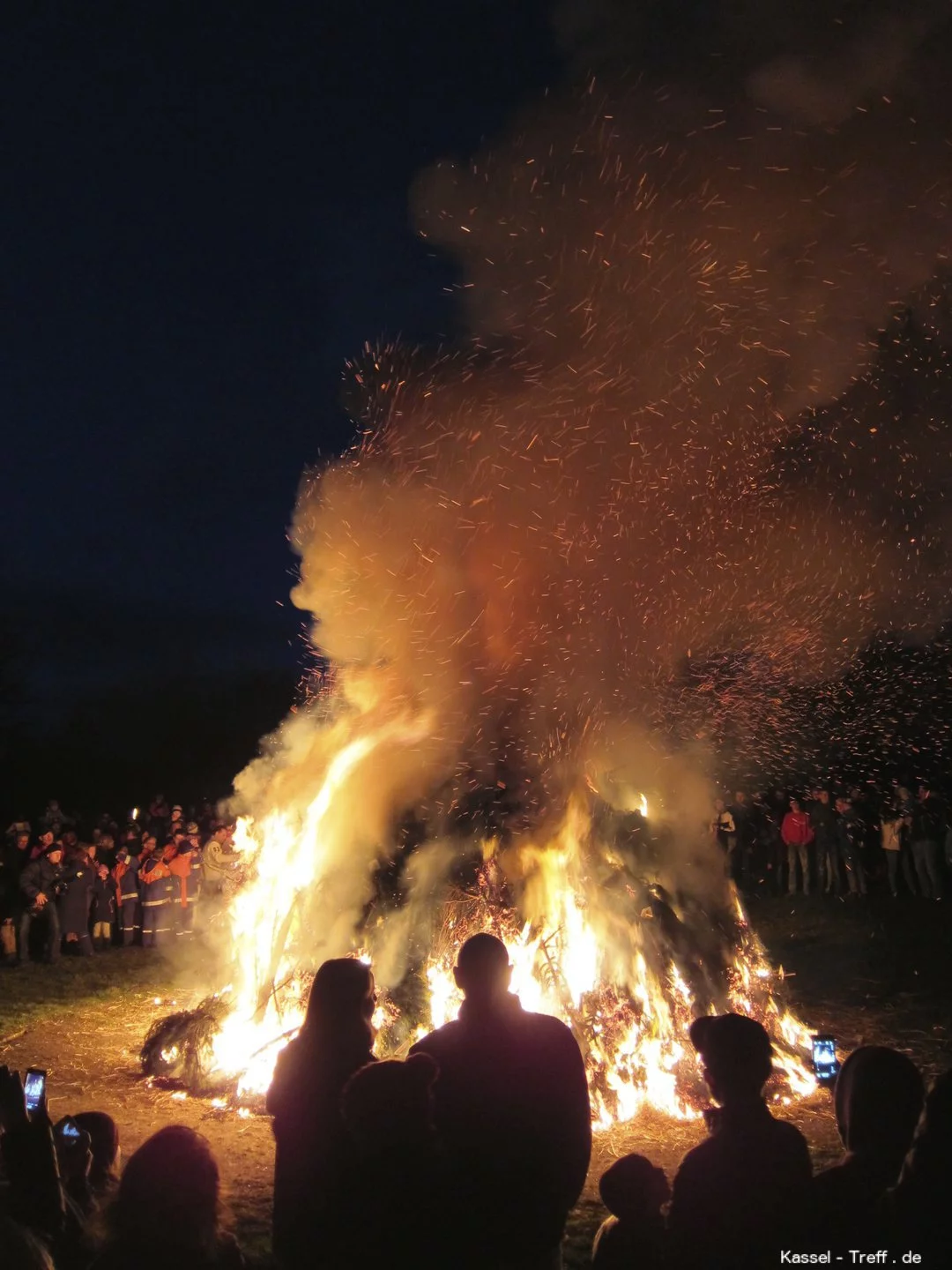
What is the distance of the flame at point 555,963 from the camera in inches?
290

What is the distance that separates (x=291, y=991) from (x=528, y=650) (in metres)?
3.76

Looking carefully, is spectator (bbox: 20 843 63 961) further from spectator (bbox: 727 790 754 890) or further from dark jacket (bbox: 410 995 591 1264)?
dark jacket (bbox: 410 995 591 1264)

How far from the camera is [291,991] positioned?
26.0 feet

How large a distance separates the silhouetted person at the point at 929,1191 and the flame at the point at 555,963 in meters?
4.66

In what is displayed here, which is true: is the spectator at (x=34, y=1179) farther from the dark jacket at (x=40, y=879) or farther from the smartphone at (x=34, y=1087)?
the dark jacket at (x=40, y=879)

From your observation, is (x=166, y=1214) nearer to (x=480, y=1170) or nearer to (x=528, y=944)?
(x=480, y=1170)

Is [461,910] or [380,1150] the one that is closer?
[380,1150]

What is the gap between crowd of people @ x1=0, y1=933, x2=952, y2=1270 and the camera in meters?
2.31

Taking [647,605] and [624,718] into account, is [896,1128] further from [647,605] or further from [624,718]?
[647,605]

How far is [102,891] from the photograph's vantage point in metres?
14.2

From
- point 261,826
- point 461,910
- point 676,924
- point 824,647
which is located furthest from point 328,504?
point 824,647

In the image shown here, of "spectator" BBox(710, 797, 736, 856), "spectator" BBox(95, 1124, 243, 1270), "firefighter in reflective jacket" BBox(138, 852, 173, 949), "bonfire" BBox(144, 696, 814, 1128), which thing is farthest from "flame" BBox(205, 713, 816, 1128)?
"spectator" BBox(710, 797, 736, 856)

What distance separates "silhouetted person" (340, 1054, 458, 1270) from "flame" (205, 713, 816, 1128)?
4920 millimetres

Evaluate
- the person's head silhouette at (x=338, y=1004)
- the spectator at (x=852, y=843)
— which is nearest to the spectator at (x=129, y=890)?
the spectator at (x=852, y=843)
